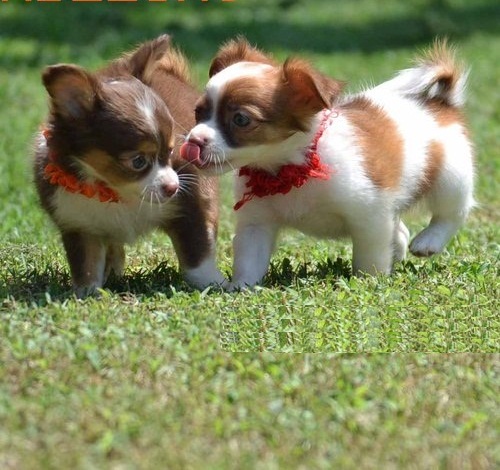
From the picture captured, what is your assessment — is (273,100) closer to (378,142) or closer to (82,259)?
(378,142)

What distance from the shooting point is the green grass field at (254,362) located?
4332mm

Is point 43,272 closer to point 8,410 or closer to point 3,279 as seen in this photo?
point 3,279

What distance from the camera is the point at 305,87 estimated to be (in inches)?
253

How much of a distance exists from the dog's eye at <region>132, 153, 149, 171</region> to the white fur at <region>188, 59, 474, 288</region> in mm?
286

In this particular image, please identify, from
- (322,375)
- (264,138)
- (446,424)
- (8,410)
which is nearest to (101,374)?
(8,410)

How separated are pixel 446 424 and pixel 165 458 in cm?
112

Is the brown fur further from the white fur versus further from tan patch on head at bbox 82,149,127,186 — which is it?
tan patch on head at bbox 82,149,127,186

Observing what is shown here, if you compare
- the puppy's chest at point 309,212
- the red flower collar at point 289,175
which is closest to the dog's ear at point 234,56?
the red flower collar at point 289,175

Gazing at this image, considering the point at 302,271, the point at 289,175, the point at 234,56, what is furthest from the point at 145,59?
the point at 302,271

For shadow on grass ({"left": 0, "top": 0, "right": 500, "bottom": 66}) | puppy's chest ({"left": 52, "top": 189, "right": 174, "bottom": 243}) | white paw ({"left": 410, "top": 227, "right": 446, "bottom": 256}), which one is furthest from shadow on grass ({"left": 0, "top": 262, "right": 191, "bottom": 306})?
shadow on grass ({"left": 0, "top": 0, "right": 500, "bottom": 66})

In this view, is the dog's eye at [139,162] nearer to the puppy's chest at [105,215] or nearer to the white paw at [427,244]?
the puppy's chest at [105,215]

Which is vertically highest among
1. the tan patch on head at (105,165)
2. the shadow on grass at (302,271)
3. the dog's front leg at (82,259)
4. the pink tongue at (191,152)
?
the pink tongue at (191,152)

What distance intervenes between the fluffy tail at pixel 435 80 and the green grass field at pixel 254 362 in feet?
2.68

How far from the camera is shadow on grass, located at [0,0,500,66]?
17.5 metres
